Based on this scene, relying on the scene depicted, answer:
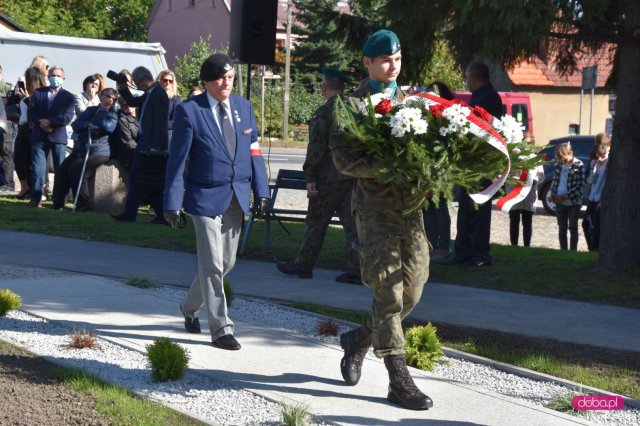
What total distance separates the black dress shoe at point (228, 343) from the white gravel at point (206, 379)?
0.52 meters

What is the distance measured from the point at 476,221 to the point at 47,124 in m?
7.01

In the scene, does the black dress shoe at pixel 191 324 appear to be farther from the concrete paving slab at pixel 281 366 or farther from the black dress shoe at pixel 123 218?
the black dress shoe at pixel 123 218

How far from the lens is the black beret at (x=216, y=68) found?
22.6 ft

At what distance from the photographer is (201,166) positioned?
6.89m

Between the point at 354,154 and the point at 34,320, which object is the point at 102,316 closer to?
the point at 34,320

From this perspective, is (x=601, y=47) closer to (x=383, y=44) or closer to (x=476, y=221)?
(x=476, y=221)

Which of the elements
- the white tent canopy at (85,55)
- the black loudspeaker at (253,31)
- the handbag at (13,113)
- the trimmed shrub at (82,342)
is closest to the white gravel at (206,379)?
the trimmed shrub at (82,342)

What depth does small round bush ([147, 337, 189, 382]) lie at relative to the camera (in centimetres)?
609

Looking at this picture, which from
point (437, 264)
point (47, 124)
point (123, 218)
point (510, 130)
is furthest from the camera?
point (47, 124)

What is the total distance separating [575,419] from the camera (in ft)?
18.3

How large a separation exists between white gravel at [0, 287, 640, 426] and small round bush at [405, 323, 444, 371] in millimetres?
89

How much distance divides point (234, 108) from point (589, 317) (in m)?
3.35

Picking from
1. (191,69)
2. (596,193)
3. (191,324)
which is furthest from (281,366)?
(191,69)

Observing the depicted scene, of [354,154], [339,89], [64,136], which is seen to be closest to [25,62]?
[64,136]
